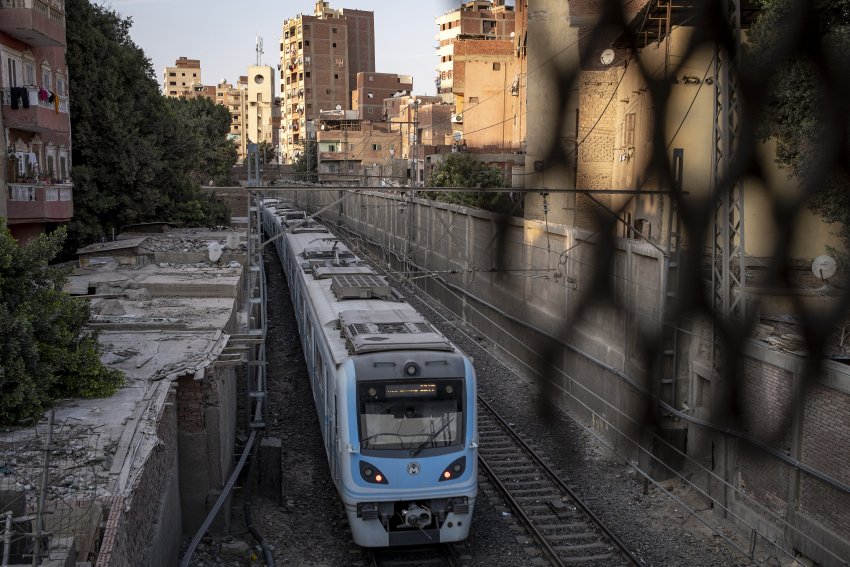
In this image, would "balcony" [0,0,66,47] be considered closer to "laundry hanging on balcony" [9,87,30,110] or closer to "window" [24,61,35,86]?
"window" [24,61,35,86]

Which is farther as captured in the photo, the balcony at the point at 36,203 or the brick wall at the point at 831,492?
the balcony at the point at 36,203

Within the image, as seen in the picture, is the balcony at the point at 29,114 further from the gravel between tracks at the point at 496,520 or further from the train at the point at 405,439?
the train at the point at 405,439

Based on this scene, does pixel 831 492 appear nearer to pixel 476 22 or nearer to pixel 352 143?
pixel 476 22

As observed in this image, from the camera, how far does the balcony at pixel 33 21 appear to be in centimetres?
1262

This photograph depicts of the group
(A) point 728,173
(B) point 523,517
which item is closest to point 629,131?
(A) point 728,173

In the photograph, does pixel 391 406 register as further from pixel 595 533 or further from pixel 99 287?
pixel 99 287

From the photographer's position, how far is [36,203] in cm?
1383

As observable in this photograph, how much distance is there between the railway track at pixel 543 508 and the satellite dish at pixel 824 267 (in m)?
7.24

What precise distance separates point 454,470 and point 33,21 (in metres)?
9.85

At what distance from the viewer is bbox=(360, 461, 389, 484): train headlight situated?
7707 mm

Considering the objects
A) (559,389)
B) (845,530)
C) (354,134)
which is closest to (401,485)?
(845,530)

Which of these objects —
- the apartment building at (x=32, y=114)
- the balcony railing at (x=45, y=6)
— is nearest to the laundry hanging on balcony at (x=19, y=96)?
the apartment building at (x=32, y=114)

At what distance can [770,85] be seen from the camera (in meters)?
0.85

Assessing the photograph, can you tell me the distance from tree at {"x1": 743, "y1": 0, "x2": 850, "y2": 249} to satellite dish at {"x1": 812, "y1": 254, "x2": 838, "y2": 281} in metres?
0.05
